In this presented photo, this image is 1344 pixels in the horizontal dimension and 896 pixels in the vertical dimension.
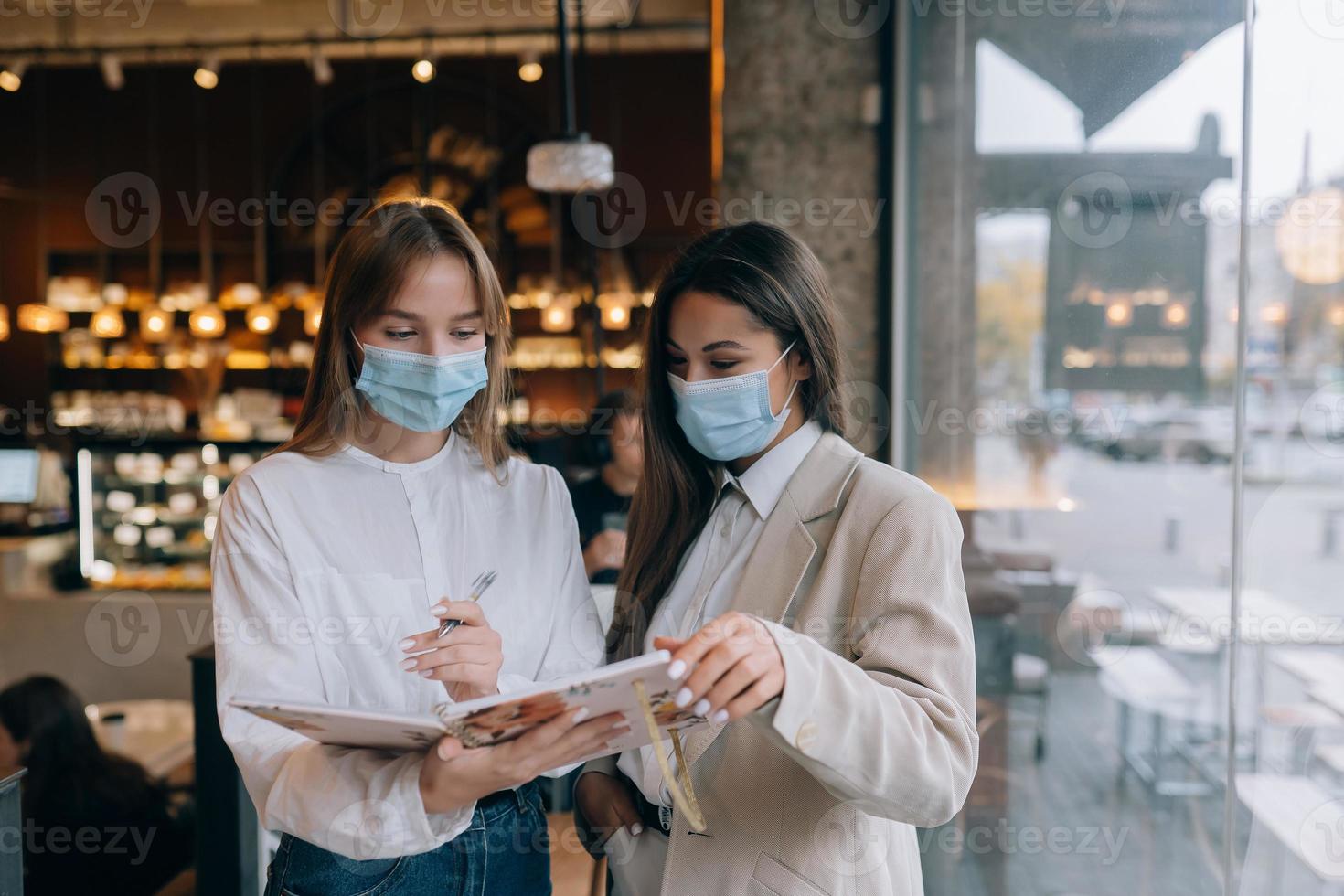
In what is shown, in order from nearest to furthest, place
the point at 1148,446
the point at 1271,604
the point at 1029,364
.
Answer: the point at 1271,604, the point at 1148,446, the point at 1029,364

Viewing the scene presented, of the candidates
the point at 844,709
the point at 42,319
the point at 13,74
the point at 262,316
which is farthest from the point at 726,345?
the point at 13,74

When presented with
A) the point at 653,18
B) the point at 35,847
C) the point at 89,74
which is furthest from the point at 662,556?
the point at 89,74

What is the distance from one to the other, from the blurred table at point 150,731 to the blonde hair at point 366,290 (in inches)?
105

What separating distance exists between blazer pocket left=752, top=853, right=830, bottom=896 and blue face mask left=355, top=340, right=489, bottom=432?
78 cm

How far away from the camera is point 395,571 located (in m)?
1.37

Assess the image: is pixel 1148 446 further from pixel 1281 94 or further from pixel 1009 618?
pixel 1009 618

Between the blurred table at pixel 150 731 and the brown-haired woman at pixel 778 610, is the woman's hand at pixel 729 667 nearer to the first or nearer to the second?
the brown-haired woman at pixel 778 610

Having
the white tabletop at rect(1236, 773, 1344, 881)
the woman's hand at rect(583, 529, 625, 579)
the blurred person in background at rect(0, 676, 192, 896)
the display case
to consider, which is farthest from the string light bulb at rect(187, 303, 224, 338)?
the white tabletop at rect(1236, 773, 1344, 881)

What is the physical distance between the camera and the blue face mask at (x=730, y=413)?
136cm

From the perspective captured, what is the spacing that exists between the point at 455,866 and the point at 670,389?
0.77 m

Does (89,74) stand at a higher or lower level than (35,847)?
higher

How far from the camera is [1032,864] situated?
7.93ft

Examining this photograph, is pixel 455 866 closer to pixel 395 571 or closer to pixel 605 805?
pixel 605 805

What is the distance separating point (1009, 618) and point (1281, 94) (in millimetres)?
1563
